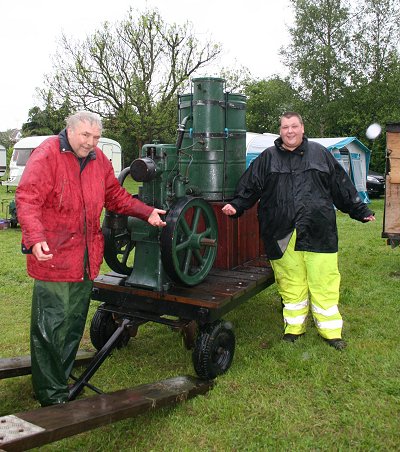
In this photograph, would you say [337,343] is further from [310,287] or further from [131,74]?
[131,74]

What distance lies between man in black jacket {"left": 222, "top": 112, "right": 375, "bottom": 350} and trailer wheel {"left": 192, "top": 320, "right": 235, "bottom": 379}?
0.75m

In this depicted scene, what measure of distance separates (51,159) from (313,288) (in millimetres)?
2333

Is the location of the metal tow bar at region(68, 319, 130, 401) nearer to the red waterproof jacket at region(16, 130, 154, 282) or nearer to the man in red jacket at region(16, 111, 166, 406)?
the man in red jacket at region(16, 111, 166, 406)

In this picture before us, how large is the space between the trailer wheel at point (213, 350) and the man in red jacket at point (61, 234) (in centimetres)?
86

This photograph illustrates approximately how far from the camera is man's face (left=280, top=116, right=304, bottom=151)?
3.91 meters

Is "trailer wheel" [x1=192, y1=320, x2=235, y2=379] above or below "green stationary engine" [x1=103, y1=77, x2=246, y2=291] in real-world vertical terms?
below

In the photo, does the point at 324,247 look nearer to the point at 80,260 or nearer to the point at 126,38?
the point at 80,260

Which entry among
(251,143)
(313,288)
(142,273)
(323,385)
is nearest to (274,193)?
(313,288)

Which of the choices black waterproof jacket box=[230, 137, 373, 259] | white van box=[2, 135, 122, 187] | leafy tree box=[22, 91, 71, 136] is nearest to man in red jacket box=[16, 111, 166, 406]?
black waterproof jacket box=[230, 137, 373, 259]

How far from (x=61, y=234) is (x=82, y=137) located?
1.88ft

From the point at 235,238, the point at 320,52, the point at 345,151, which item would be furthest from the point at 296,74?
the point at 235,238

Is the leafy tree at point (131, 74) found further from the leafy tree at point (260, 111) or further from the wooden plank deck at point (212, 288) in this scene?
the wooden plank deck at point (212, 288)

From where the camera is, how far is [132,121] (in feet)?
85.9

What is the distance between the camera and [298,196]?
3924 millimetres
